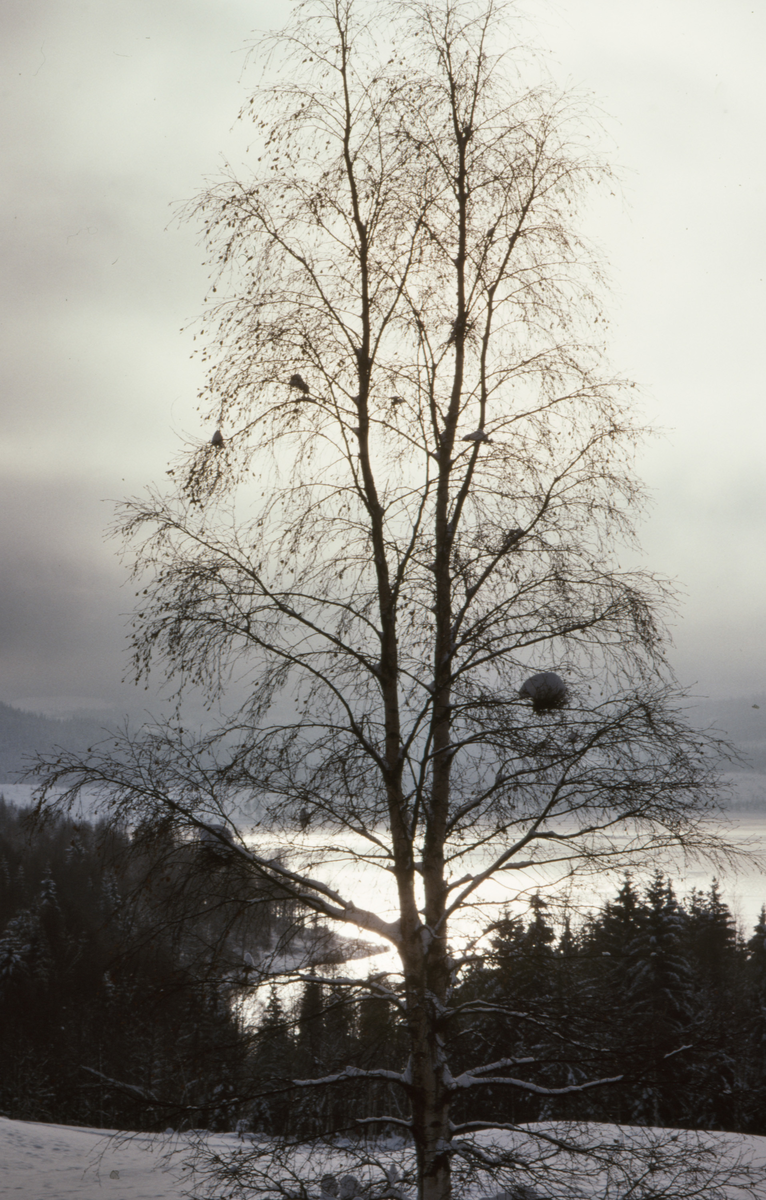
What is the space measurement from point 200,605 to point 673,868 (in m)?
3.37

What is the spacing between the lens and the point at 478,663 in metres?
5.39

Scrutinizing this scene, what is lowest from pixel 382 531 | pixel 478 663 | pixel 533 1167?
pixel 533 1167

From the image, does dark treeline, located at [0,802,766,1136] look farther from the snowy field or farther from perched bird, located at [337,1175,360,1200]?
perched bird, located at [337,1175,360,1200]

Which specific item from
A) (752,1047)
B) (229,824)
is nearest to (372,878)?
(229,824)

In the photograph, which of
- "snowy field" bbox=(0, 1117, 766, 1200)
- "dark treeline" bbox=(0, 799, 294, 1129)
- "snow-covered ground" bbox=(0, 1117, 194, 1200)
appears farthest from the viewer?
"snow-covered ground" bbox=(0, 1117, 194, 1200)

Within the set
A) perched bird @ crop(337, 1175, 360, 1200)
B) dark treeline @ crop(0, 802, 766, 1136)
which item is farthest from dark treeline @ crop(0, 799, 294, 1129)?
perched bird @ crop(337, 1175, 360, 1200)

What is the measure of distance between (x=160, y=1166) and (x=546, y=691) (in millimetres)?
3594

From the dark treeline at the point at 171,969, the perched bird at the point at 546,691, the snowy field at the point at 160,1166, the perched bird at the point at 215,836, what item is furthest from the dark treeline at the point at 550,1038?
the perched bird at the point at 546,691

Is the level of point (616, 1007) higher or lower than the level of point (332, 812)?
lower

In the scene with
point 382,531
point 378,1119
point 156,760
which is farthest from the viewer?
point 382,531

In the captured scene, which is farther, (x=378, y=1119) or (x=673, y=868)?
(x=673, y=868)

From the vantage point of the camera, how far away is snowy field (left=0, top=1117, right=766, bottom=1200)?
4754 mm

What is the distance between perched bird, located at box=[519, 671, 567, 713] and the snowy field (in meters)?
2.53

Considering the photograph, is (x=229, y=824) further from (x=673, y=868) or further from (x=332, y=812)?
(x=673, y=868)
